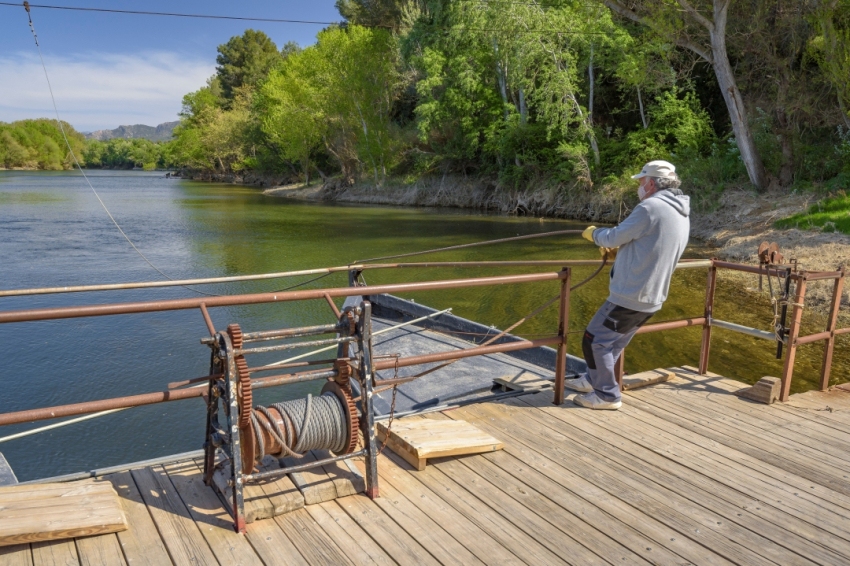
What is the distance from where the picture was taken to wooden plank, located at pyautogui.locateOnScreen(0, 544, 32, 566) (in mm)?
2828

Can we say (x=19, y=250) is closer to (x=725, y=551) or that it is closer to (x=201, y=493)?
(x=201, y=493)

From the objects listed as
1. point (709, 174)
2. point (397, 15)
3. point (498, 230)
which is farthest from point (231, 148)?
point (709, 174)

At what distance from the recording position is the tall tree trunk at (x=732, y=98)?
19.8m

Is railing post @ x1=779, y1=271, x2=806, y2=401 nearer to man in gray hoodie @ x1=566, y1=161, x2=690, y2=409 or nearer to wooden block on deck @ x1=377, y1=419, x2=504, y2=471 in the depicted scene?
man in gray hoodie @ x1=566, y1=161, x2=690, y2=409

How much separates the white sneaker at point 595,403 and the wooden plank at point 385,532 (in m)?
2.03

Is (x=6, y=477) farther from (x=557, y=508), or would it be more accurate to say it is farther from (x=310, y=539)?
(x=557, y=508)

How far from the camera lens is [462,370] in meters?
7.52

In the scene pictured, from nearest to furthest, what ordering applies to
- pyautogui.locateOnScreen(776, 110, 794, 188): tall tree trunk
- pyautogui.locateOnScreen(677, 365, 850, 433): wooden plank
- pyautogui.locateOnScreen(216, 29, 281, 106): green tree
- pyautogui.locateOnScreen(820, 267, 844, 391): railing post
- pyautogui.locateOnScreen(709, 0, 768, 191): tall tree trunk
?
1. pyautogui.locateOnScreen(677, 365, 850, 433): wooden plank
2. pyautogui.locateOnScreen(820, 267, 844, 391): railing post
3. pyautogui.locateOnScreen(709, 0, 768, 191): tall tree trunk
4. pyautogui.locateOnScreen(776, 110, 794, 188): tall tree trunk
5. pyautogui.locateOnScreen(216, 29, 281, 106): green tree

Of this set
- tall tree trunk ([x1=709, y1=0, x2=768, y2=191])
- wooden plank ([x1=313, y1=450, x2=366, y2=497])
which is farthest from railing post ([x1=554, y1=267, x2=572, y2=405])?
tall tree trunk ([x1=709, y1=0, x2=768, y2=191])

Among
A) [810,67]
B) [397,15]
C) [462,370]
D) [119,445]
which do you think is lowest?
[119,445]

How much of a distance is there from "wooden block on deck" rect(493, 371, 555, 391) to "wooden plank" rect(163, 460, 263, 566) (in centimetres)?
260

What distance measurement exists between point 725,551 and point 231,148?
82.9 meters

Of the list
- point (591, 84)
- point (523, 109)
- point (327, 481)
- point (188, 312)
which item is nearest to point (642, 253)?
point (327, 481)

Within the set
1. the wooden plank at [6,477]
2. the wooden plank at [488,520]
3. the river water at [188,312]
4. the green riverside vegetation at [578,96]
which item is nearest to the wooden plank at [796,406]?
the wooden plank at [488,520]
